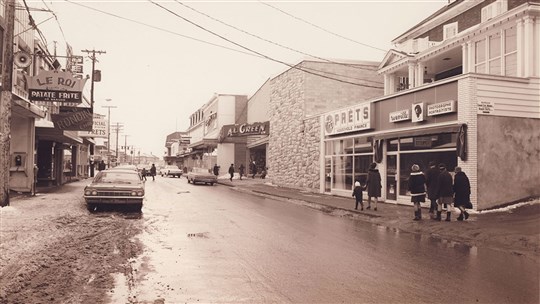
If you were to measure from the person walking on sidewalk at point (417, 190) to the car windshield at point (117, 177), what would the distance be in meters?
9.52

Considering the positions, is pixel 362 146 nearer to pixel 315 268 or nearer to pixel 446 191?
pixel 446 191

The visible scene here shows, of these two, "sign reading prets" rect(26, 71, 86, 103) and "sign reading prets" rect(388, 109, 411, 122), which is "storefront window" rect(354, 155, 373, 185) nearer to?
"sign reading prets" rect(388, 109, 411, 122)

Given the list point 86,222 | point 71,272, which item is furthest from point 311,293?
point 86,222

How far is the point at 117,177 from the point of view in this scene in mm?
16438

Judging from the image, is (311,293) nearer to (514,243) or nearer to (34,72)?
(514,243)

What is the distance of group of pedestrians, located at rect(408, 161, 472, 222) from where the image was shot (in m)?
12.8

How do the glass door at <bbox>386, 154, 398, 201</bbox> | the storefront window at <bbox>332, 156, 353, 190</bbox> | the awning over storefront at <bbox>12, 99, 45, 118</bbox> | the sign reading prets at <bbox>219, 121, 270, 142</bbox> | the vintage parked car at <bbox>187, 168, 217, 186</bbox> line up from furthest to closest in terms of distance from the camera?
the sign reading prets at <bbox>219, 121, 270, 142</bbox>
the vintage parked car at <bbox>187, 168, 217, 186</bbox>
the storefront window at <bbox>332, 156, 353, 190</bbox>
the glass door at <bbox>386, 154, 398, 201</bbox>
the awning over storefront at <bbox>12, 99, 45, 118</bbox>

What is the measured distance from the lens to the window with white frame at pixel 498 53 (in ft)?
58.3

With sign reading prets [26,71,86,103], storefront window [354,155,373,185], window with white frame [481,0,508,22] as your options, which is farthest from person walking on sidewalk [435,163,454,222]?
sign reading prets [26,71,86,103]

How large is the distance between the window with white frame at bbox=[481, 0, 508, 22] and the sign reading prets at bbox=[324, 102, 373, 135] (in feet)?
22.6

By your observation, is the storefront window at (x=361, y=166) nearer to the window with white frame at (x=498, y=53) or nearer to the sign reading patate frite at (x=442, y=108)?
the sign reading patate frite at (x=442, y=108)

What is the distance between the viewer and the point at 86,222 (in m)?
12.4

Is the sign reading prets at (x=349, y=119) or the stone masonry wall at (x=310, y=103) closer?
the sign reading prets at (x=349, y=119)

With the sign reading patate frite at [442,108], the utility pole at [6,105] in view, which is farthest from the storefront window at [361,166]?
the utility pole at [6,105]
